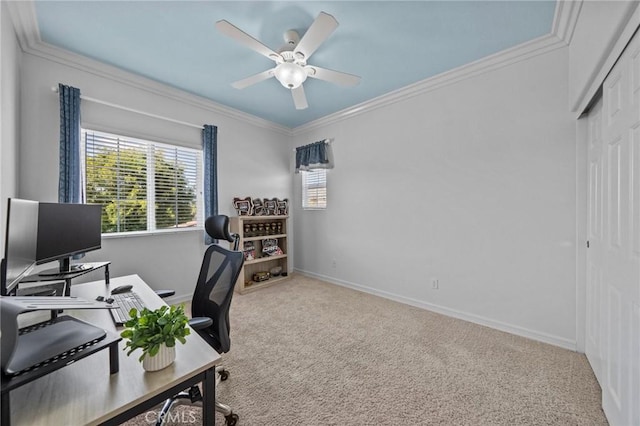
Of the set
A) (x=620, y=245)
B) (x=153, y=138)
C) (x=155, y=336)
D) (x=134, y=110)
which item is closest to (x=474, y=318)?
(x=620, y=245)

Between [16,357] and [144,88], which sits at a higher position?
[144,88]

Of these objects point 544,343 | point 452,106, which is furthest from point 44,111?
point 544,343

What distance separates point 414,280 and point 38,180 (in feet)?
13.3

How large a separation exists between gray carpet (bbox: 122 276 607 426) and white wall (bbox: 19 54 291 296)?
4.28ft

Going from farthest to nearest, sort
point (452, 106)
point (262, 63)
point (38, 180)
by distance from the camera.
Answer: point (452, 106) < point (262, 63) < point (38, 180)

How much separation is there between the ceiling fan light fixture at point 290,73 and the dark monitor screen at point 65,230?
6.06 ft

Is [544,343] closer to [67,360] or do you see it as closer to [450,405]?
[450,405]

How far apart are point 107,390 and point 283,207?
3662mm

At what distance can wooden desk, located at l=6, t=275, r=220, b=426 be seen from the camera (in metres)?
0.71

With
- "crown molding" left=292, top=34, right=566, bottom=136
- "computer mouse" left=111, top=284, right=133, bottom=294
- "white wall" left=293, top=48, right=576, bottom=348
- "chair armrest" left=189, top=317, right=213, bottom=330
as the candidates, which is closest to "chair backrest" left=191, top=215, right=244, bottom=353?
"chair armrest" left=189, top=317, right=213, bottom=330

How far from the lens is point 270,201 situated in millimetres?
4227

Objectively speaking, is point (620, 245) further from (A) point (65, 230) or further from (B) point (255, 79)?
(A) point (65, 230)

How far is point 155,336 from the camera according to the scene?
87 centimetres

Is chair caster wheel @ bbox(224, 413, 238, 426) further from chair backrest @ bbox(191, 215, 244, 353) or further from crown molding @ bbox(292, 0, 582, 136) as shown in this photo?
crown molding @ bbox(292, 0, 582, 136)
